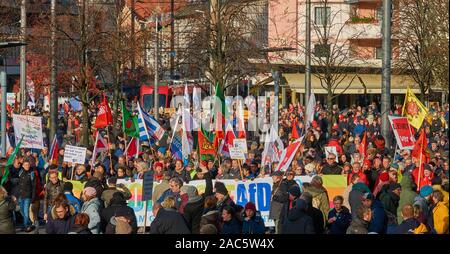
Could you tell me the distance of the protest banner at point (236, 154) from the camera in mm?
24078

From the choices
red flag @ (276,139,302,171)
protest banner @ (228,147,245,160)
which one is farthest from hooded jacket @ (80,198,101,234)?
protest banner @ (228,147,245,160)

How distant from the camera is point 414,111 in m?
25.8

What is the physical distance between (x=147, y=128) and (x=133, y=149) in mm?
697

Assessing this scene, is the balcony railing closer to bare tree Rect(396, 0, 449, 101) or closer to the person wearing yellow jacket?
bare tree Rect(396, 0, 449, 101)

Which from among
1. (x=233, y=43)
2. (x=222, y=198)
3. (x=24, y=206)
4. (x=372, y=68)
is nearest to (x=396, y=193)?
(x=222, y=198)

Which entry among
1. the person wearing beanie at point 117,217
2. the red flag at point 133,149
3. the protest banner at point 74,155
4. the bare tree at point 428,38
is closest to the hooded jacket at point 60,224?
the person wearing beanie at point 117,217

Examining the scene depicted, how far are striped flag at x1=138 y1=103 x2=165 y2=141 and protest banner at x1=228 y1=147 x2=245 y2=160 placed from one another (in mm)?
3138

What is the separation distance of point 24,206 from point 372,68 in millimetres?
36092

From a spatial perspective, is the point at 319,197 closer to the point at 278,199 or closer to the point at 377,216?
the point at 278,199

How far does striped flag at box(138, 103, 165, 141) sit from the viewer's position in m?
27.1

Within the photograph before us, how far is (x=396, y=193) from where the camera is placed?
17.7 meters

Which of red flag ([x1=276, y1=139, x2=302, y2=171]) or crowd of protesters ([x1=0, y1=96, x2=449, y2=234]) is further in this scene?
red flag ([x1=276, y1=139, x2=302, y2=171])
